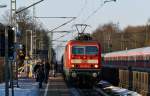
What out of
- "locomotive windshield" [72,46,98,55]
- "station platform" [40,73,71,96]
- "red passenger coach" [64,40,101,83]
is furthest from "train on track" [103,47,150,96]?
"station platform" [40,73,71,96]

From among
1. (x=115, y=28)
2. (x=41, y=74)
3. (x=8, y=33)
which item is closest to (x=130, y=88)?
(x=41, y=74)

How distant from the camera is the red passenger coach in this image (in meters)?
37.3

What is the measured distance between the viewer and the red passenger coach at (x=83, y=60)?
37.3 m

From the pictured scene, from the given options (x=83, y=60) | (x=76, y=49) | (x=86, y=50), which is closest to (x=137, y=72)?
(x=83, y=60)

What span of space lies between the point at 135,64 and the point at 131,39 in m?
86.0

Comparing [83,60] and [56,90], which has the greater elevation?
[83,60]

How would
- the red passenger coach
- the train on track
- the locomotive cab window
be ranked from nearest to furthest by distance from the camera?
the train on track, the red passenger coach, the locomotive cab window

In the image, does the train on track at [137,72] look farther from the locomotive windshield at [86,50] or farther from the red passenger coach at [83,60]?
the locomotive windshield at [86,50]

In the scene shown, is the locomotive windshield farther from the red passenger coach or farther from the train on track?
the train on track

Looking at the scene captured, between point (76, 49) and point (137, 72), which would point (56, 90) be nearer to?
point (76, 49)

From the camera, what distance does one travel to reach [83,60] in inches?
1494

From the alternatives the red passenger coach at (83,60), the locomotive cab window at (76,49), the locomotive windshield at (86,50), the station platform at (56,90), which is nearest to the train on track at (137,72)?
the red passenger coach at (83,60)

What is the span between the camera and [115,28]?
13838 centimetres

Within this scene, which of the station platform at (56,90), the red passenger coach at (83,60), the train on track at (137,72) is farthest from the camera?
the red passenger coach at (83,60)
